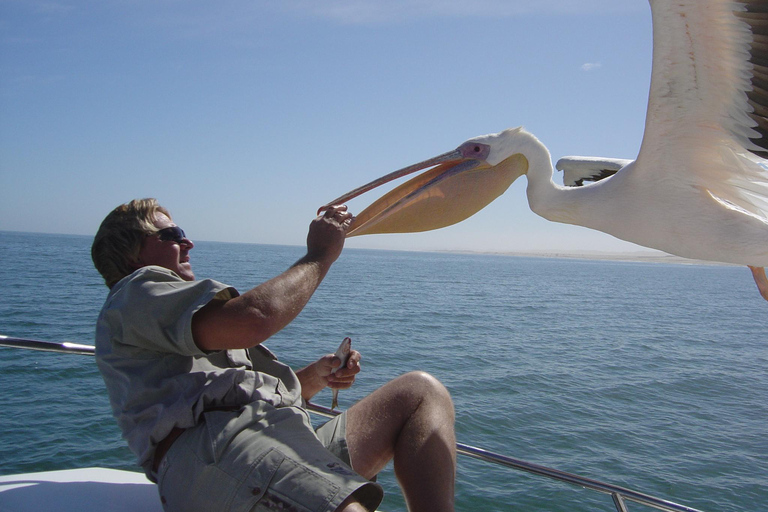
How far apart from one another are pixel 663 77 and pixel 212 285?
220 centimetres

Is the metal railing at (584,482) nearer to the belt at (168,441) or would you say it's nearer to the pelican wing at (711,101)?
the belt at (168,441)

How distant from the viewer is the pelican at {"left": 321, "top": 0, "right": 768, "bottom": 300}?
7.74 ft

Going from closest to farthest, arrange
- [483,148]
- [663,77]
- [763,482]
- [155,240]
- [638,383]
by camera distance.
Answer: [155,240], [663,77], [483,148], [763,482], [638,383]

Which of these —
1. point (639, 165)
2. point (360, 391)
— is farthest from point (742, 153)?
point (360, 391)

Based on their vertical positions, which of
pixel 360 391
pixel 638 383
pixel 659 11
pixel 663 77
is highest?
pixel 659 11

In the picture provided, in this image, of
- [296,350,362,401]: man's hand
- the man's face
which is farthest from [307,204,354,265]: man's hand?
[296,350,362,401]: man's hand

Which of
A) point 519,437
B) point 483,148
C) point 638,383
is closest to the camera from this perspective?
point 483,148

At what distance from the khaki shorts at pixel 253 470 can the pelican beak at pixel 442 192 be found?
1304mm

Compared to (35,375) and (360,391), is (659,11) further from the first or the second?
(35,375)

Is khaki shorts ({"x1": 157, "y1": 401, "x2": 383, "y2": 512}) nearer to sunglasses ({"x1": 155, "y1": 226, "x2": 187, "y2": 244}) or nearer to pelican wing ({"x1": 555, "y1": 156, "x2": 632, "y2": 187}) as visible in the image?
sunglasses ({"x1": 155, "y1": 226, "x2": 187, "y2": 244})

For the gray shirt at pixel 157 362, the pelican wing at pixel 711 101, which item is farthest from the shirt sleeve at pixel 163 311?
the pelican wing at pixel 711 101

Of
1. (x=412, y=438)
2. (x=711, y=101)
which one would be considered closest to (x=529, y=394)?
(x=711, y=101)

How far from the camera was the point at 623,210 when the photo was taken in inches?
110

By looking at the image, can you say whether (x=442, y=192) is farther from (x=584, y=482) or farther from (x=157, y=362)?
(x=157, y=362)
